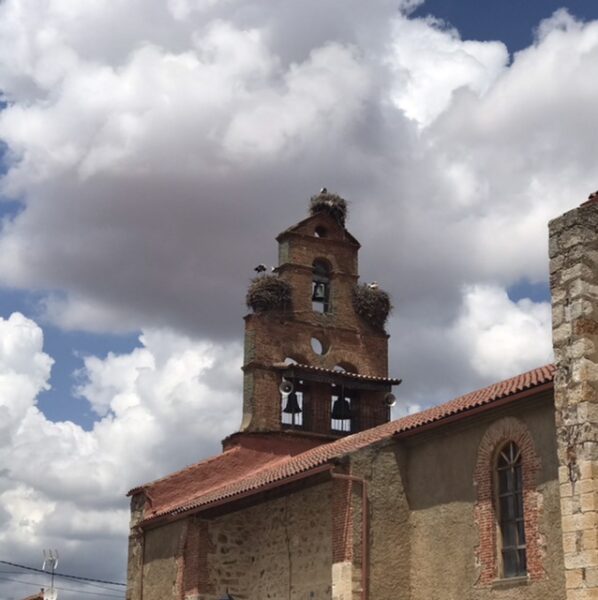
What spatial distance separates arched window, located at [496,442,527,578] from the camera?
13.6 meters

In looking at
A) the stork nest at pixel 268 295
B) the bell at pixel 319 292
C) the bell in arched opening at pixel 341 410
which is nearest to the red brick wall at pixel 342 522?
the bell in arched opening at pixel 341 410

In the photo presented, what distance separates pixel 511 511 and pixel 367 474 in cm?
248

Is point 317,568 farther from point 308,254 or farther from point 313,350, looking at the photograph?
point 308,254

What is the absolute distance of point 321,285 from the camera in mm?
24984

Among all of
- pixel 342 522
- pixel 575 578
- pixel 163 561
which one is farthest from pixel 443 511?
pixel 163 561

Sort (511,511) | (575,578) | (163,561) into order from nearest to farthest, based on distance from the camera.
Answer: (575,578) < (511,511) < (163,561)

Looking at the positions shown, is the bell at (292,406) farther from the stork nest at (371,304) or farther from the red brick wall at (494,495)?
the red brick wall at (494,495)

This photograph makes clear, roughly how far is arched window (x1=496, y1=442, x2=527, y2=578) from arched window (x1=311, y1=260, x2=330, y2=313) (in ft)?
36.2

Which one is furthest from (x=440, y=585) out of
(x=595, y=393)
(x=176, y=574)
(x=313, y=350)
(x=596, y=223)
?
(x=313, y=350)

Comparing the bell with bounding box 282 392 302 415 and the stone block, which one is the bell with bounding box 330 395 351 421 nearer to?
the bell with bounding box 282 392 302 415

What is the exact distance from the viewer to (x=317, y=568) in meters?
16.8

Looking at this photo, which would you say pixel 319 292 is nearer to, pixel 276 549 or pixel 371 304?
pixel 371 304

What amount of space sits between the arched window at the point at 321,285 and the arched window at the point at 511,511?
36.2 ft

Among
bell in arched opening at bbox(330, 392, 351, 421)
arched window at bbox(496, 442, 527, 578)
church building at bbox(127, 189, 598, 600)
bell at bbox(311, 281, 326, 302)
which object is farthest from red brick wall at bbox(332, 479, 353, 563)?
bell at bbox(311, 281, 326, 302)
